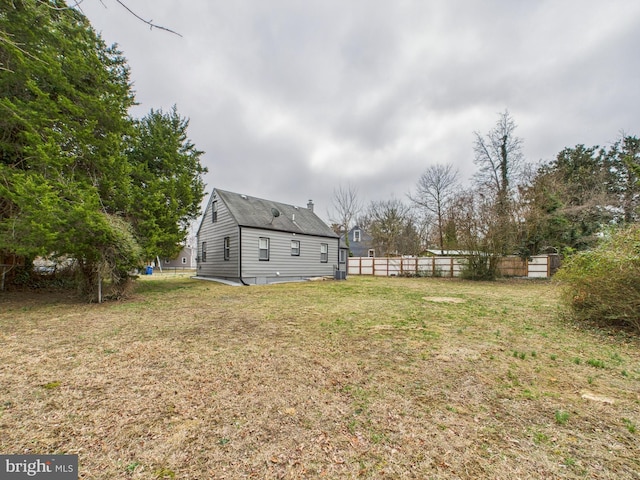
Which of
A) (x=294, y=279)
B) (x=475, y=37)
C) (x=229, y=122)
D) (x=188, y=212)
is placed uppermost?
(x=475, y=37)

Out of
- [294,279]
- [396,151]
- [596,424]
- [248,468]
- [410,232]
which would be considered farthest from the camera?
[410,232]

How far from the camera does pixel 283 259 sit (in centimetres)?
1416

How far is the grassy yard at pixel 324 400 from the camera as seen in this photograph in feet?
5.67

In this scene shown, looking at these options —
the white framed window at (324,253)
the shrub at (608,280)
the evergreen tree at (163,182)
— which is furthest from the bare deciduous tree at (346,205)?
the shrub at (608,280)

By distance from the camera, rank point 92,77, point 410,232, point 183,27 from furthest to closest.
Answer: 1. point 410,232
2. point 92,77
3. point 183,27

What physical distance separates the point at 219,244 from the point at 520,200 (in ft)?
58.1

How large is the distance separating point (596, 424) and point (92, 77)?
11.7 m

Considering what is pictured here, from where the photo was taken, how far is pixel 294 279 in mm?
14688

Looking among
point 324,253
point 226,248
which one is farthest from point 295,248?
point 226,248

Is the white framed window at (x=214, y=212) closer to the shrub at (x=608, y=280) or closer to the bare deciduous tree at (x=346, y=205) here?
the shrub at (x=608, y=280)

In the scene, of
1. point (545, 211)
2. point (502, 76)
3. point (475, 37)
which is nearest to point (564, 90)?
point (502, 76)

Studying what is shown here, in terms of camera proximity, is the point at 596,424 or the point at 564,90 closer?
the point at 596,424

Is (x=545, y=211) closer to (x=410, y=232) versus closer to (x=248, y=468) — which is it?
(x=410, y=232)

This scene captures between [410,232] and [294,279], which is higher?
[410,232]
